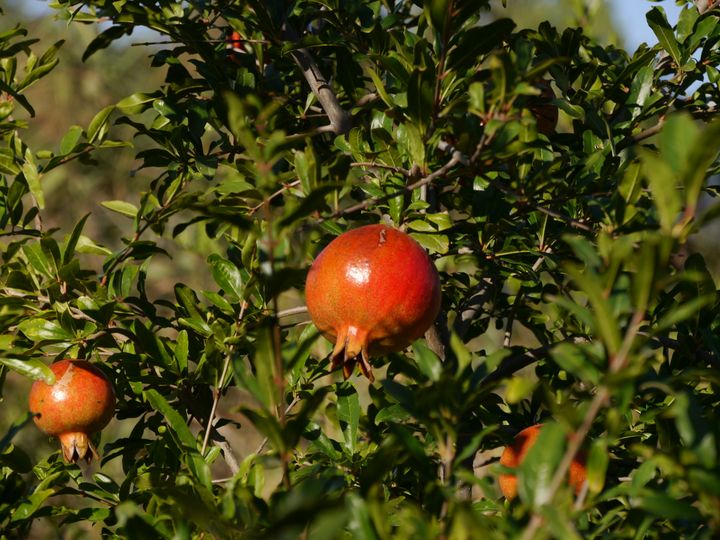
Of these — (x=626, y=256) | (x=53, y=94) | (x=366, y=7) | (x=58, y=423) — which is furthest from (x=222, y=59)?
(x=53, y=94)

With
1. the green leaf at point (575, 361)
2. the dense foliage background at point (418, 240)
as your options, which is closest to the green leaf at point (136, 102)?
the dense foliage background at point (418, 240)

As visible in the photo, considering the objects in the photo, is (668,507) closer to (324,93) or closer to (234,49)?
(324,93)

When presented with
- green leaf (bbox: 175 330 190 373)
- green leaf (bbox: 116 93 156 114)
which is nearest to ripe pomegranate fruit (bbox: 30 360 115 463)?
green leaf (bbox: 175 330 190 373)

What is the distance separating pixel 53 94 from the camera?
18.2ft

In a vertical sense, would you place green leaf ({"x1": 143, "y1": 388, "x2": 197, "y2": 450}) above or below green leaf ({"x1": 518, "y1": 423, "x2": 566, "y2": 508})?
below

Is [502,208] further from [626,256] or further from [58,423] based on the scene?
[58,423]


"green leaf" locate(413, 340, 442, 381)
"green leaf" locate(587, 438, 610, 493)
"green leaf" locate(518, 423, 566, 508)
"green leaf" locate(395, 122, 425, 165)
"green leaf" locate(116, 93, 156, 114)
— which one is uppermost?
"green leaf" locate(395, 122, 425, 165)

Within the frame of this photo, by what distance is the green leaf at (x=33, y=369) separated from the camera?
111cm

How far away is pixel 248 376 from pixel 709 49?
1.09 meters

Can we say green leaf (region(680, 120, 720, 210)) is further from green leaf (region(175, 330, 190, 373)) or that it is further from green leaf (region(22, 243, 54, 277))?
green leaf (region(22, 243, 54, 277))

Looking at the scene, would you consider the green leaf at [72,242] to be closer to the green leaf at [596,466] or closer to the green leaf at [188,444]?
the green leaf at [188,444]

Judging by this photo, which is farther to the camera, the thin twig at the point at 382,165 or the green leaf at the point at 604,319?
the thin twig at the point at 382,165

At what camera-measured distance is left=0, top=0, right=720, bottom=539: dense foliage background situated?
26.9 inches

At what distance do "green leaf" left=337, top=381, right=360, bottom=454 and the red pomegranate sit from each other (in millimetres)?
327
